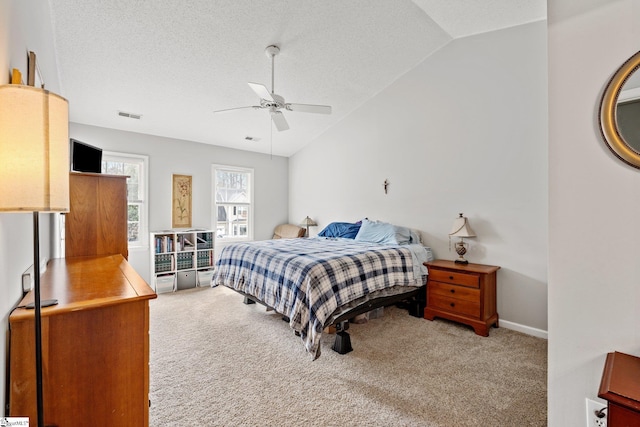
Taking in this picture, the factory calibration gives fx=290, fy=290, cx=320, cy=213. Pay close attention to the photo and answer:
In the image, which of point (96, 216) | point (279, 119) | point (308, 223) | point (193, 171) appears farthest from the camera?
point (308, 223)

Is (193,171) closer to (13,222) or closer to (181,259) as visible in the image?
(181,259)

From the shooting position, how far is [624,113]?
3.56 feet

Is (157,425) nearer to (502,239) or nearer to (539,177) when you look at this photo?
(502,239)

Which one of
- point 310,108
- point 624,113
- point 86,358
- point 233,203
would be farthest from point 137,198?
point 624,113

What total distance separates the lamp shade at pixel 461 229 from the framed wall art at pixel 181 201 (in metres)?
4.19

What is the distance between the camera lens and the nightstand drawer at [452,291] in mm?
3031

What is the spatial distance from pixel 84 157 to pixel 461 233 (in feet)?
13.0

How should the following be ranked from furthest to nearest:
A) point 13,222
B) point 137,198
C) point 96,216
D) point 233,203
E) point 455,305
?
point 233,203, point 137,198, point 455,305, point 96,216, point 13,222

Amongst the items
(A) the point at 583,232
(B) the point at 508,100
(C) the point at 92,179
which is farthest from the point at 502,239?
(C) the point at 92,179

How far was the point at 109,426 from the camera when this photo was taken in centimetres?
120

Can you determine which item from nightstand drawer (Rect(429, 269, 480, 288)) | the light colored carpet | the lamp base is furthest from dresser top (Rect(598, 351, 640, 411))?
nightstand drawer (Rect(429, 269, 480, 288))

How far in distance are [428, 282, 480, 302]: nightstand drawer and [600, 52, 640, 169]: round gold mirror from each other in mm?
2242

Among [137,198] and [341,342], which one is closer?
[341,342]

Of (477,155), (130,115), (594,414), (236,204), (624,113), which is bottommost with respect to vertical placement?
(594,414)
